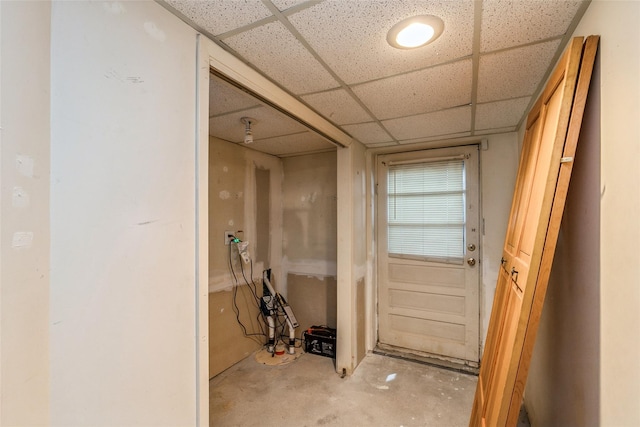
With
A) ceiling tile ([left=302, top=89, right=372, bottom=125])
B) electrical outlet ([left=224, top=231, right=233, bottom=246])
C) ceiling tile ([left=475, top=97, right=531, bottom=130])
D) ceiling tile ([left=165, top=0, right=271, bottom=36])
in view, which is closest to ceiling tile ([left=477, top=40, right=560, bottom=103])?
ceiling tile ([left=475, top=97, right=531, bottom=130])

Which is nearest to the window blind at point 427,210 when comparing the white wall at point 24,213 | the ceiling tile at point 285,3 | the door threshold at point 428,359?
the door threshold at point 428,359

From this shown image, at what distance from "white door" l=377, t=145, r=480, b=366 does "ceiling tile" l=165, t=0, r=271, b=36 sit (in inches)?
90.7

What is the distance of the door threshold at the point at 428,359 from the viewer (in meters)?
2.76

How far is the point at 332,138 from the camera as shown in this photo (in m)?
2.44

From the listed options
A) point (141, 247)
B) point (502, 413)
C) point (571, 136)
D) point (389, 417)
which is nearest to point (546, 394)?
point (502, 413)

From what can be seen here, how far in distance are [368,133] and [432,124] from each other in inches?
21.7

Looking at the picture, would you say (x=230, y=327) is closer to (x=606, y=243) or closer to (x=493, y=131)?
(x=606, y=243)

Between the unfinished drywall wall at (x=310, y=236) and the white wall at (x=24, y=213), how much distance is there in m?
2.71

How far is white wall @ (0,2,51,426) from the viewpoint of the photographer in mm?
685

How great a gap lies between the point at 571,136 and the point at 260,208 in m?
2.80

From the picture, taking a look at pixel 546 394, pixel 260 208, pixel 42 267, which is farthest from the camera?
pixel 260 208

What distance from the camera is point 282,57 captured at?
141 centimetres

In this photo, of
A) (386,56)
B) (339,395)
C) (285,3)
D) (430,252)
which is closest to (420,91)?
(386,56)

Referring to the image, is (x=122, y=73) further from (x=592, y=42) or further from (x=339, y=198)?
(x=339, y=198)
